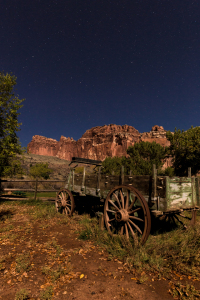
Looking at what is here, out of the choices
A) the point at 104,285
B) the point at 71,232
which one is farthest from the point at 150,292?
the point at 71,232

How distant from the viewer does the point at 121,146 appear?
312 ft

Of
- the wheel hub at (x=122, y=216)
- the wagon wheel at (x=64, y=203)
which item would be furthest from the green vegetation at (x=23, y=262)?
the wagon wheel at (x=64, y=203)

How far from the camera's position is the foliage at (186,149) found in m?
15.1

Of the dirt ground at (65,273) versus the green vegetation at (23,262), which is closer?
the dirt ground at (65,273)

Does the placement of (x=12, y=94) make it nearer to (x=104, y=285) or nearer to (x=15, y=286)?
(x=15, y=286)

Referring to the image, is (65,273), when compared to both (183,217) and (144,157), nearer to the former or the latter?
(183,217)

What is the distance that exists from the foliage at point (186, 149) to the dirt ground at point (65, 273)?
14902mm

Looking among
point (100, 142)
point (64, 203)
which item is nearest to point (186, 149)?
point (64, 203)

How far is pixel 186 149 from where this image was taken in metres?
15.9

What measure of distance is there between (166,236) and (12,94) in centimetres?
1167

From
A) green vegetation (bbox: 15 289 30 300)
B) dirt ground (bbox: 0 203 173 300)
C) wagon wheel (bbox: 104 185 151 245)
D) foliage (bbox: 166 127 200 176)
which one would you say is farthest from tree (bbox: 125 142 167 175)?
green vegetation (bbox: 15 289 30 300)

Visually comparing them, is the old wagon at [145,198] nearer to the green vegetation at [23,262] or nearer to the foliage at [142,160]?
the green vegetation at [23,262]

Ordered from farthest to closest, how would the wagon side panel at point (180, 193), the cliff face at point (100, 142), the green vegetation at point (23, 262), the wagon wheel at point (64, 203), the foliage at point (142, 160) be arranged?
the cliff face at point (100, 142), the foliage at point (142, 160), the wagon wheel at point (64, 203), the wagon side panel at point (180, 193), the green vegetation at point (23, 262)

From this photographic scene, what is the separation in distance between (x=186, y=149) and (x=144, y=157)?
31.3ft
